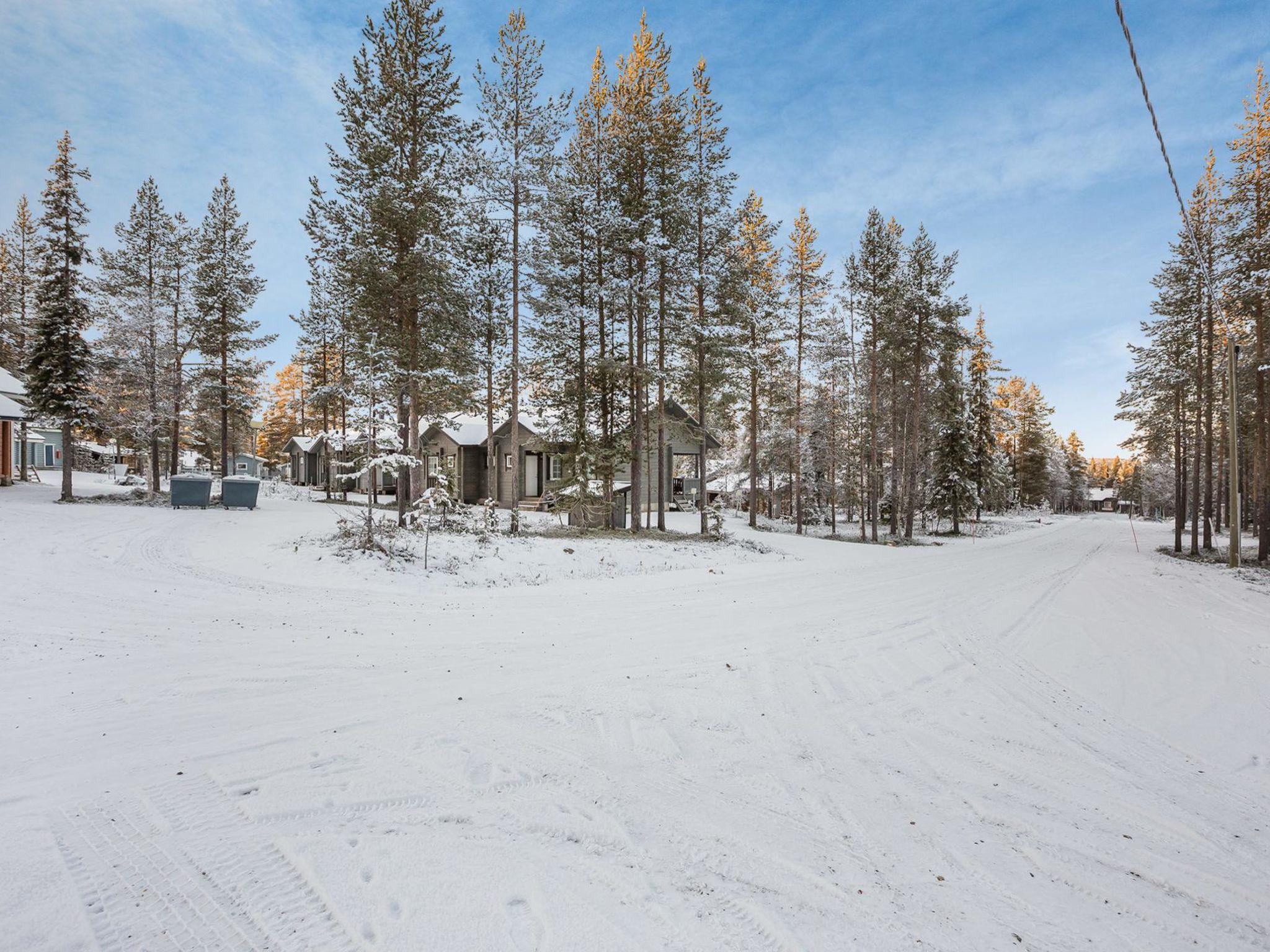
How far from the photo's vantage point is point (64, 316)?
1841 cm

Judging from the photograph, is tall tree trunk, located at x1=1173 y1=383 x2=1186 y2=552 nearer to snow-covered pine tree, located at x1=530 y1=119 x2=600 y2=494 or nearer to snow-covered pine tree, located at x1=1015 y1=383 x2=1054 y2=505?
snow-covered pine tree, located at x1=530 y1=119 x2=600 y2=494

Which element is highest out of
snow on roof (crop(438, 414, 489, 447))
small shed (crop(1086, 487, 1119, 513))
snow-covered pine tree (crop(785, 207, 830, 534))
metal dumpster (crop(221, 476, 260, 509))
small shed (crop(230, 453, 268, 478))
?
snow-covered pine tree (crop(785, 207, 830, 534))

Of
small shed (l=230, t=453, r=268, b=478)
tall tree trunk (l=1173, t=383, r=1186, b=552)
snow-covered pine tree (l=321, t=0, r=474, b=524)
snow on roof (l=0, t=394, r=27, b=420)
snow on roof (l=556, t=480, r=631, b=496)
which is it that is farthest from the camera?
small shed (l=230, t=453, r=268, b=478)

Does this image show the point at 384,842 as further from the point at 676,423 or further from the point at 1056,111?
the point at 676,423

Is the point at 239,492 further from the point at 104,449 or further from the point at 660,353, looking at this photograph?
the point at 104,449

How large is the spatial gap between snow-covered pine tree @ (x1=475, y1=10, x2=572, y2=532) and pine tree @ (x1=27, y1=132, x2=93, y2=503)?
15721 mm

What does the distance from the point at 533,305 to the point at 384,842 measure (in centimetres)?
1446

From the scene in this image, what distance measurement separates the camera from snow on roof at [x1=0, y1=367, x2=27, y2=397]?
72.4 feet

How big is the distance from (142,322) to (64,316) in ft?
9.13

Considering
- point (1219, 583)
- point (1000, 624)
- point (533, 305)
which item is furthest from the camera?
point (533, 305)

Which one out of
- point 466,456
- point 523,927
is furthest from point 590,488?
point 466,456

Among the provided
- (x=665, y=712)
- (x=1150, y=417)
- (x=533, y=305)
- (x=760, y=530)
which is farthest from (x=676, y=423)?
(x=1150, y=417)

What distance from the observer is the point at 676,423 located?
55.8 ft

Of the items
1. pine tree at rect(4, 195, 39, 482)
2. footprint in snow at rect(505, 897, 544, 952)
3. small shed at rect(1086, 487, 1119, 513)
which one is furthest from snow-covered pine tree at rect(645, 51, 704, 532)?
small shed at rect(1086, 487, 1119, 513)
